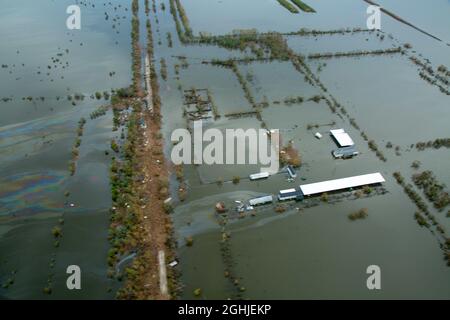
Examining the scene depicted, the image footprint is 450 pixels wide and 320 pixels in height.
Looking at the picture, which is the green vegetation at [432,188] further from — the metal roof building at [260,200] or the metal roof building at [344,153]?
the metal roof building at [260,200]

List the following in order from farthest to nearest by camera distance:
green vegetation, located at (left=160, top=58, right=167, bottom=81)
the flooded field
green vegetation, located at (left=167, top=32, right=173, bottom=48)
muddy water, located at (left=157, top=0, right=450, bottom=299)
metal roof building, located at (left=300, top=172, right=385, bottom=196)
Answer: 1. green vegetation, located at (left=167, top=32, right=173, bottom=48)
2. green vegetation, located at (left=160, top=58, right=167, bottom=81)
3. metal roof building, located at (left=300, top=172, right=385, bottom=196)
4. the flooded field
5. muddy water, located at (left=157, top=0, right=450, bottom=299)

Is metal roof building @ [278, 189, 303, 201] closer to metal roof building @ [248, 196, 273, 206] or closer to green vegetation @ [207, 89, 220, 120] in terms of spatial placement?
metal roof building @ [248, 196, 273, 206]

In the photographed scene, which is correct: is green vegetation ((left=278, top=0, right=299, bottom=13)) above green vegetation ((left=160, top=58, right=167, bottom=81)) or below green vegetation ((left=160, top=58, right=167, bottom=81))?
above

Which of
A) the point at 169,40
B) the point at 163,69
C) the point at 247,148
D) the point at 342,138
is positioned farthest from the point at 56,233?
the point at 169,40

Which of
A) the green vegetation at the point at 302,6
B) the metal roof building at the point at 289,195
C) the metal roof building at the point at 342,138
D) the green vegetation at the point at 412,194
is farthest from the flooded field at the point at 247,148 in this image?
the green vegetation at the point at 302,6

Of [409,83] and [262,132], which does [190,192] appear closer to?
[262,132]

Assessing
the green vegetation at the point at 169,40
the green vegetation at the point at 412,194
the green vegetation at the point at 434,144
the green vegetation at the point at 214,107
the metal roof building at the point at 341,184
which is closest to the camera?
the green vegetation at the point at 412,194

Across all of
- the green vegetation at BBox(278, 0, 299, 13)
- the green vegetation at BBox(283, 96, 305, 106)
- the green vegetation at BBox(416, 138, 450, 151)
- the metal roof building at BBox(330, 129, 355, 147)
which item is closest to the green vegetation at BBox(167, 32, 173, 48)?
the green vegetation at BBox(283, 96, 305, 106)
